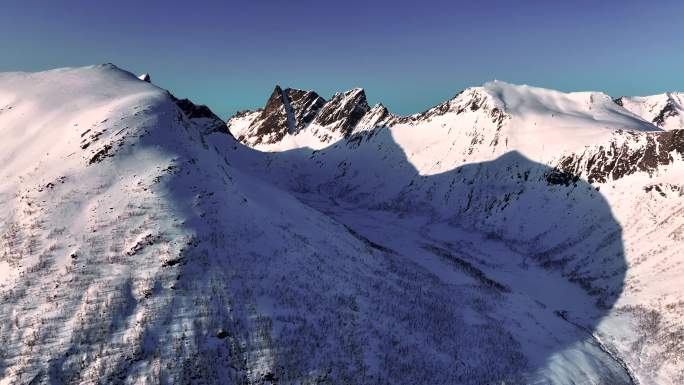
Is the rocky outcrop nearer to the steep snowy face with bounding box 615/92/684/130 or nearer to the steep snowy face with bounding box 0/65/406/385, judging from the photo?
the steep snowy face with bounding box 0/65/406/385

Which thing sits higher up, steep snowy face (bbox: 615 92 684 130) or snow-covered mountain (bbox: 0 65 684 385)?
steep snowy face (bbox: 615 92 684 130)

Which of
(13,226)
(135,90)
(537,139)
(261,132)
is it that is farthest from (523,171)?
(261,132)

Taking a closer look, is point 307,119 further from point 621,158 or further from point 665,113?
point 665,113

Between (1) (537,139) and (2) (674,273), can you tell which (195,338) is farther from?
(1) (537,139)

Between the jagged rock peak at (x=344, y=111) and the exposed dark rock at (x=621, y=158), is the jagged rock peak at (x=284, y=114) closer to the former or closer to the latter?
the jagged rock peak at (x=344, y=111)

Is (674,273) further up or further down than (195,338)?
further down

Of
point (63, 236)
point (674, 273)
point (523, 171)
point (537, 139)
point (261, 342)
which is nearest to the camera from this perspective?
point (261, 342)

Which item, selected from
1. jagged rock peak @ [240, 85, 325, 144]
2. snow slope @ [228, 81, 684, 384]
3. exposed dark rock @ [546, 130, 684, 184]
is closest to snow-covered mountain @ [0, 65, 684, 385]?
exposed dark rock @ [546, 130, 684, 184]
